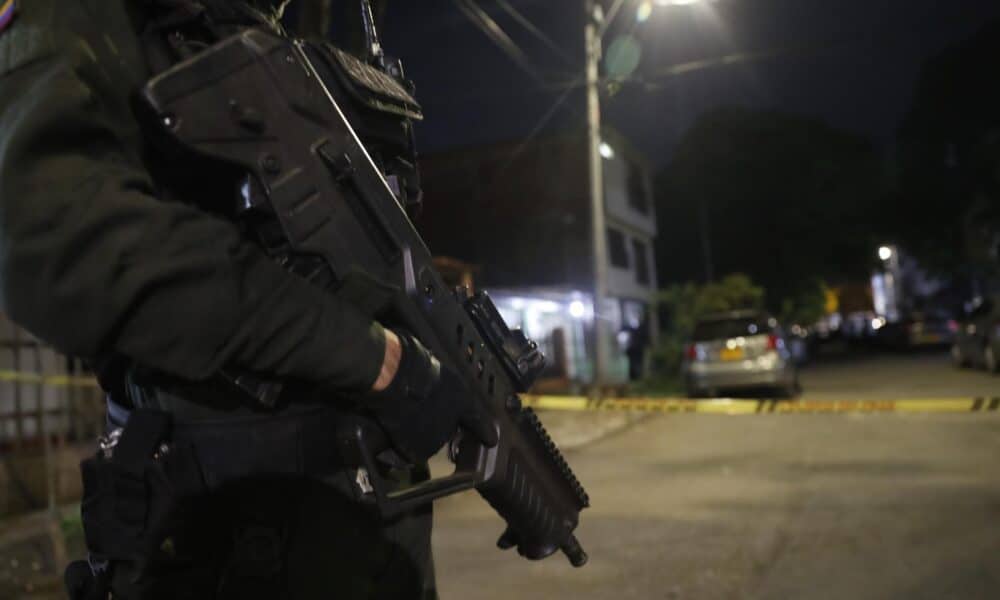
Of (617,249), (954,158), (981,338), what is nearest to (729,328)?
(981,338)

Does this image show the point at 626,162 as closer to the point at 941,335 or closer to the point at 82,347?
the point at 941,335

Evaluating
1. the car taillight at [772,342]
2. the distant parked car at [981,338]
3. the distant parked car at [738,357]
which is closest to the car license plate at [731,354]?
the distant parked car at [738,357]

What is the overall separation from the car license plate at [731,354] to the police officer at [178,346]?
36.6ft

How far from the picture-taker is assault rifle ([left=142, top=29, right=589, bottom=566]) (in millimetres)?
1447

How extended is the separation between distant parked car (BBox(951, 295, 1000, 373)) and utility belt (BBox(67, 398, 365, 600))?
14390 millimetres

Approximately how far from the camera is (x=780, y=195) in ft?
107

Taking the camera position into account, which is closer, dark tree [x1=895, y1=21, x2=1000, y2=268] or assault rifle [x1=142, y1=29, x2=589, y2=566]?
assault rifle [x1=142, y1=29, x2=589, y2=566]

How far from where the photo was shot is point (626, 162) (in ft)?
88.4

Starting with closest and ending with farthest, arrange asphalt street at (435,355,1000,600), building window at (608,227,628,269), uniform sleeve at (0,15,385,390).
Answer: uniform sleeve at (0,15,385,390) → asphalt street at (435,355,1000,600) → building window at (608,227,628,269)

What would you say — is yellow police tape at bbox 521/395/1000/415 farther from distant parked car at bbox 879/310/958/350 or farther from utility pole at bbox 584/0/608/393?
distant parked car at bbox 879/310/958/350

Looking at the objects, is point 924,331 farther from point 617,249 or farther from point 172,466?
point 172,466

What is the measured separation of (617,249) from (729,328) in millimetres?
13542

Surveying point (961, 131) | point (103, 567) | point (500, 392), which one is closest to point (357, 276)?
point (500, 392)

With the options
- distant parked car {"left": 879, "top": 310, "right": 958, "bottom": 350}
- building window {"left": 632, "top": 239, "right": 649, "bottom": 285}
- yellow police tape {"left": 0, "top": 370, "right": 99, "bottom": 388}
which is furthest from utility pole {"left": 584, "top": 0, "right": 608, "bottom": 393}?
distant parked car {"left": 879, "top": 310, "right": 958, "bottom": 350}
